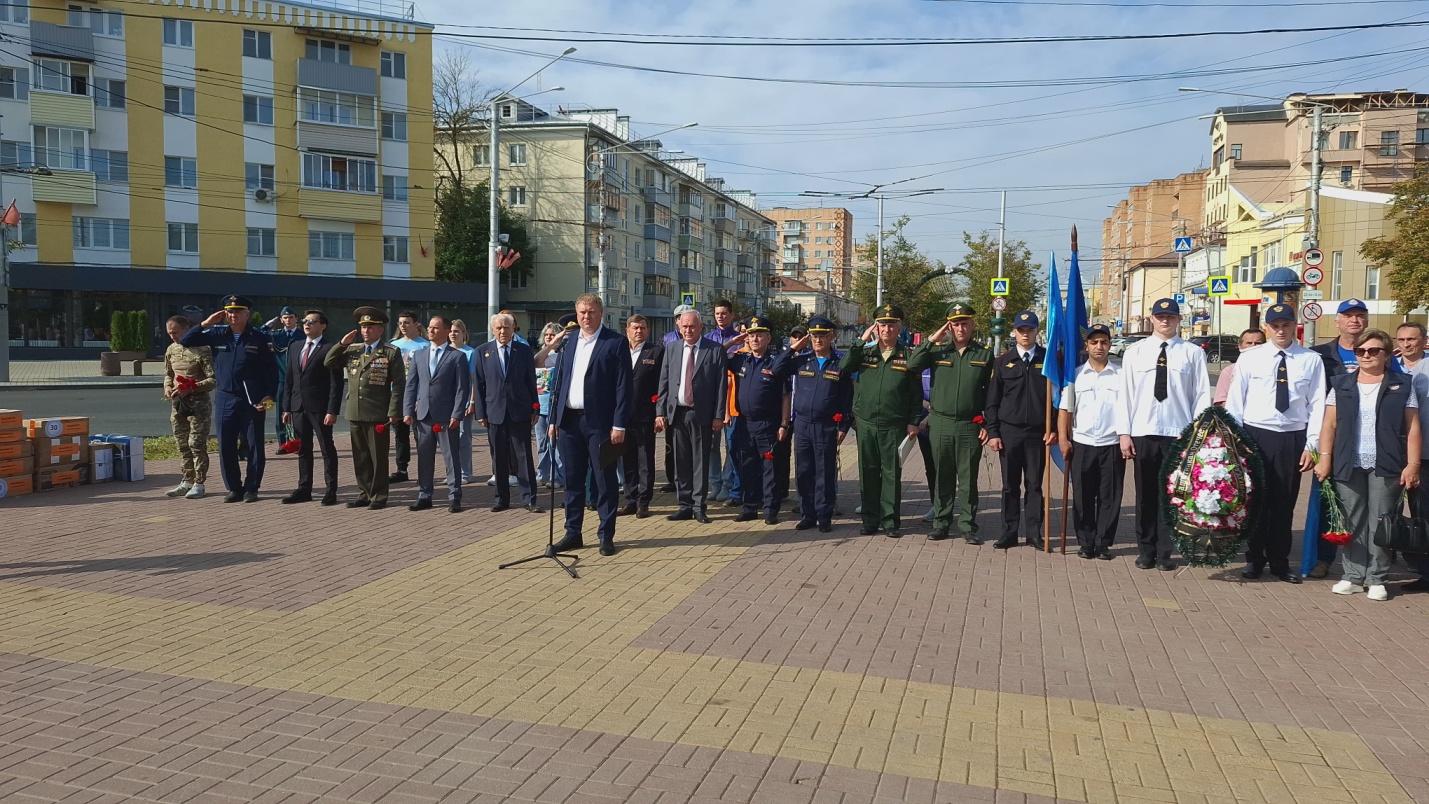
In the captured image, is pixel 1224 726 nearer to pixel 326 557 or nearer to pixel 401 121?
pixel 326 557

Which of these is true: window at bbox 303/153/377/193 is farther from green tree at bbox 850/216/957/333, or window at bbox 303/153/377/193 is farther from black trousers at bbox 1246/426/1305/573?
black trousers at bbox 1246/426/1305/573

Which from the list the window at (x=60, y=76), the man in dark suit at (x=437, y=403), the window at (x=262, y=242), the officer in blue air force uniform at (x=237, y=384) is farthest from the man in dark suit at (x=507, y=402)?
the window at (x=60, y=76)

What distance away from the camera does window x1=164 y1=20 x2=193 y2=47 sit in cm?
4491

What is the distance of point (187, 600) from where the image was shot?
666cm

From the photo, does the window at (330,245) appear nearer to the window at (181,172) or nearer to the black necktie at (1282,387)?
the window at (181,172)

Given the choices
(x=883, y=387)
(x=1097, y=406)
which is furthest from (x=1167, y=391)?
(x=883, y=387)

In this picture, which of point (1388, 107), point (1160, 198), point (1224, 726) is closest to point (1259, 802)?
point (1224, 726)

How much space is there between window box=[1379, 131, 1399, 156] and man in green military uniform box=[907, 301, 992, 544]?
243ft

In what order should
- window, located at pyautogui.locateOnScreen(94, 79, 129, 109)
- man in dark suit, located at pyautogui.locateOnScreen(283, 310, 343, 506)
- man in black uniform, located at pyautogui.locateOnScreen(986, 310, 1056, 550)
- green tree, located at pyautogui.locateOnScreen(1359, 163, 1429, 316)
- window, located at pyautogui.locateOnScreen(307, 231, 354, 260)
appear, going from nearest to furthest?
man in black uniform, located at pyautogui.locateOnScreen(986, 310, 1056, 550), man in dark suit, located at pyautogui.locateOnScreen(283, 310, 343, 506), green tree, located at pyautogui.locateOnScreen(1359, 163, 1429, 316), window, located at pyautogui.locateOnScreen(94, 79, 129, 109), window, located at pyautogui.locateOnScreen(307, 231, 354, 260)

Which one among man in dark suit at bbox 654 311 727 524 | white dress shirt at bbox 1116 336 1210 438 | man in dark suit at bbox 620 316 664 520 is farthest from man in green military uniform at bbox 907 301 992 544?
man in dark suit at bbox 620 316 664 520

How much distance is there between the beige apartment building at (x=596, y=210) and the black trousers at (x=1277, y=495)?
1780 inches

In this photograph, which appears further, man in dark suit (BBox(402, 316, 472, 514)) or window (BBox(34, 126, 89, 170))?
window (BBox(34, 126, 89, 170))

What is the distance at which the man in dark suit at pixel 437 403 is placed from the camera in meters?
10.3

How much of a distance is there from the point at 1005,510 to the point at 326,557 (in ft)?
18.1
